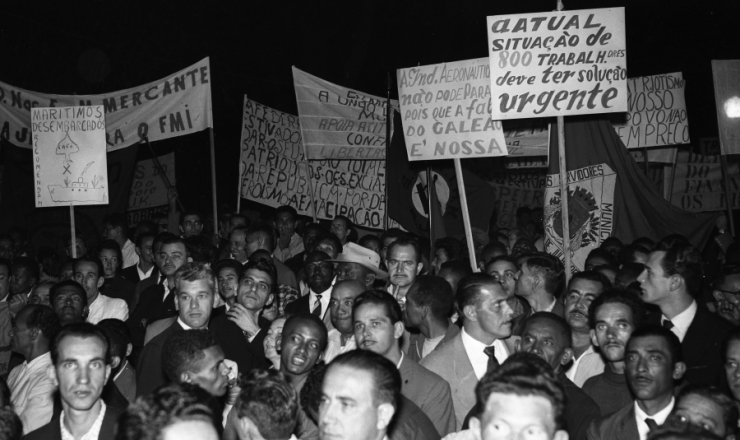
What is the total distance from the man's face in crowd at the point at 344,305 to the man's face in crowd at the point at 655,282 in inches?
73.1

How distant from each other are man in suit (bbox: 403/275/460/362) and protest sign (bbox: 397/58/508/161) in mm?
2439

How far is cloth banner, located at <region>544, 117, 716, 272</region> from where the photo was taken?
886 cm

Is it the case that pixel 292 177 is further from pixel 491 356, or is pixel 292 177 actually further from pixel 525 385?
pixel 525 385

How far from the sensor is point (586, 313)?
5.75m

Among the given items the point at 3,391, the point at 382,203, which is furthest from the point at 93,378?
the point at 382,203

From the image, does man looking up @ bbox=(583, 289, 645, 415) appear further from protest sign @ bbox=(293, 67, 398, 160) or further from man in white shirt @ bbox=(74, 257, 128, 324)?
protest sign @ bbox=(293, 67, 398, 160)

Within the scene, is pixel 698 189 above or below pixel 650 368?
above

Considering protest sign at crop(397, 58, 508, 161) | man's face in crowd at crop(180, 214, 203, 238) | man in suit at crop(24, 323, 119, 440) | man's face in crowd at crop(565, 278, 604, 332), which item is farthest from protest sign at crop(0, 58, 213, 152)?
man in suit at crop(24, 323, 119, 440)

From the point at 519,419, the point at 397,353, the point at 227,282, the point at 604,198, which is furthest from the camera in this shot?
the point at 604,198

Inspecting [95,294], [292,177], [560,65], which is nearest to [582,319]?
[560,65]

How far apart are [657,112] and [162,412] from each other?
32.5ft

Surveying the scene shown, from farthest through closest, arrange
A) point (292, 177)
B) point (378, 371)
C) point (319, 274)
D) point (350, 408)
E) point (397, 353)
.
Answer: point (292, 177)
point (319, 274)
point (397, 353)
point (378, 371)
point (350, 408)

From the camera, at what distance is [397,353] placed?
497cm

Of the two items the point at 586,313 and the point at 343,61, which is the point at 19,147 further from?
the point at 343,61
